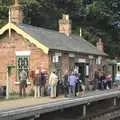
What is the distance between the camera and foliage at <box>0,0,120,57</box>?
186 ft

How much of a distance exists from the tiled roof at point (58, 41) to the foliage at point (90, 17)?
1443cm

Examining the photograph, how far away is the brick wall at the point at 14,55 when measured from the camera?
33812mm

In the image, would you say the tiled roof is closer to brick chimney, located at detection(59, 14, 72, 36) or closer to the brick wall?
brick chimney, located at detection(59, 14, 72, 36)

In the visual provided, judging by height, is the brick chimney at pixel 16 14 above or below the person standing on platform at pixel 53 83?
above

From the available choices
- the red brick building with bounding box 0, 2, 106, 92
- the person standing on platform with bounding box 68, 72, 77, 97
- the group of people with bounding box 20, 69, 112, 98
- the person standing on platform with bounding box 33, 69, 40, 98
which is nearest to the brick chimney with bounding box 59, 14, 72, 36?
the red brick building with bounding box 0, 2, 106, 92

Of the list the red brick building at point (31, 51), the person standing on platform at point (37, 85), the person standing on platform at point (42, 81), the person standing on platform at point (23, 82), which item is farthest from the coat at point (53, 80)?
the red brick building at point (31, 51)

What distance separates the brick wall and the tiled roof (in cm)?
71

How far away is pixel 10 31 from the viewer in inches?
1379

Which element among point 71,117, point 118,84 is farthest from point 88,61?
point 71,117

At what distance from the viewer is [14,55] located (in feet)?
115

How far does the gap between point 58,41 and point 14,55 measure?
3594mm

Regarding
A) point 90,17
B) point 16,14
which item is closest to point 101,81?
point 16,14

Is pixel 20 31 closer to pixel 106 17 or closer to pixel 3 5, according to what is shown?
pixel 3 5

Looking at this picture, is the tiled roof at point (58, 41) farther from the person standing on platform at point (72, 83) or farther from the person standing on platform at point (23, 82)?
the person standing on platform at point (72, 83)
